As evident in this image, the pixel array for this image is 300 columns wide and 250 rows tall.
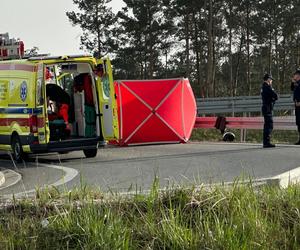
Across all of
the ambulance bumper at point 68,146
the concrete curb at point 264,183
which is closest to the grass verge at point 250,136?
the ambulance bumper at point 68,146

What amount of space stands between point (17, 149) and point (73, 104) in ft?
6.75

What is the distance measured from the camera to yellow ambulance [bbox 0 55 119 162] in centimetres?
1259

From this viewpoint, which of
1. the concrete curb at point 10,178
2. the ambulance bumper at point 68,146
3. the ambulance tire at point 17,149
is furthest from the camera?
the ambulance tire at point 17,149

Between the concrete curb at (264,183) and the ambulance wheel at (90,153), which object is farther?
the ambulance wheel at (90,153)

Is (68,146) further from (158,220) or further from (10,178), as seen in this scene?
(158,220)

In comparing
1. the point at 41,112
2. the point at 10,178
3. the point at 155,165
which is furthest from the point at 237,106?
the point at 10,178

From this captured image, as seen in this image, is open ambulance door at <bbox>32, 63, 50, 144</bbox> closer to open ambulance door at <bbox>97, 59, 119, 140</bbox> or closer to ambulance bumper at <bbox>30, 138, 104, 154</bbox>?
ambulance bumper at <bbox>30, 138, 104, 154</bbox>

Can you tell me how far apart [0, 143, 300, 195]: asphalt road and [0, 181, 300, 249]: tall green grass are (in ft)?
7.19

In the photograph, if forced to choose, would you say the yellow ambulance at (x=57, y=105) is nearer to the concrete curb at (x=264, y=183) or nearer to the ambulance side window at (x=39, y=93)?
the ambulance side window at (x=39, y=93)

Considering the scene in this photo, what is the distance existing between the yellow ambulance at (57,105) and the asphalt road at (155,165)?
0.46 metres

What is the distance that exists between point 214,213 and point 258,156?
7.44 metres

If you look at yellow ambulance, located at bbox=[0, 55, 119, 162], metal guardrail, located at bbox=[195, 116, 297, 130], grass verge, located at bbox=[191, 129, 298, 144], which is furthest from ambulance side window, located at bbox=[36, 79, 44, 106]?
grass verge, located at bbox=[191, 129, 298, 144]

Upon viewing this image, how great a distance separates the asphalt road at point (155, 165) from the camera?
9.28m

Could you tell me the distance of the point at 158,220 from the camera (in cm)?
530
